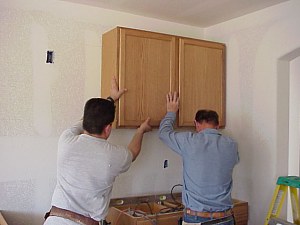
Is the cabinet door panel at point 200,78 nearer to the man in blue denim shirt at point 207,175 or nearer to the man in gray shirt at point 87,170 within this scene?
the man in blue denim shirt at point 207,175

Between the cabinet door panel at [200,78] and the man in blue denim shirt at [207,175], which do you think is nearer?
the man in blue denim shirt at [207,175]

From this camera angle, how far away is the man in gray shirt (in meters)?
2.15

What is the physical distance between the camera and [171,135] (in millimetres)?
2684

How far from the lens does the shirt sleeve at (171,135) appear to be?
2.60 metres

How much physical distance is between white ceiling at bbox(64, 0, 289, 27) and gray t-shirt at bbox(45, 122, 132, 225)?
127cm

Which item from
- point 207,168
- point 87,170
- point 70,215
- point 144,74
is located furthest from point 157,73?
point 70,215

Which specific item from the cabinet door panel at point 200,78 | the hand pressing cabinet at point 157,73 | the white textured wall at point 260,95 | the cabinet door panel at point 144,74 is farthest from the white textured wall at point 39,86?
the white textured wall at point 260,95

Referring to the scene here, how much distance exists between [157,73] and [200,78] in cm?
44

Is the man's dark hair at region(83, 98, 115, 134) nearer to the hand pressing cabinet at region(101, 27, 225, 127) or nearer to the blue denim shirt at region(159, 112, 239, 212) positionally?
the hand pressing cabinet at region(101, 27, 225, 127)

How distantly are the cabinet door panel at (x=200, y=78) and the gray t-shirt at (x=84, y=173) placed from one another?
104 cm

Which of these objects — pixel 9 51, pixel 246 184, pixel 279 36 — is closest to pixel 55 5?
pixel 9 51

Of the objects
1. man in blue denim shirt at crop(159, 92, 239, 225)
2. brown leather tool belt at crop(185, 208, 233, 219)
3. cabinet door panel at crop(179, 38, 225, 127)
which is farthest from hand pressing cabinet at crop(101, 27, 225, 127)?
brown leather tool belt at crop(185, 208, 233, 219)

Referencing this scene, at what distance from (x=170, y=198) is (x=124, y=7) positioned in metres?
1.76

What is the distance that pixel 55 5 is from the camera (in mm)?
2848
